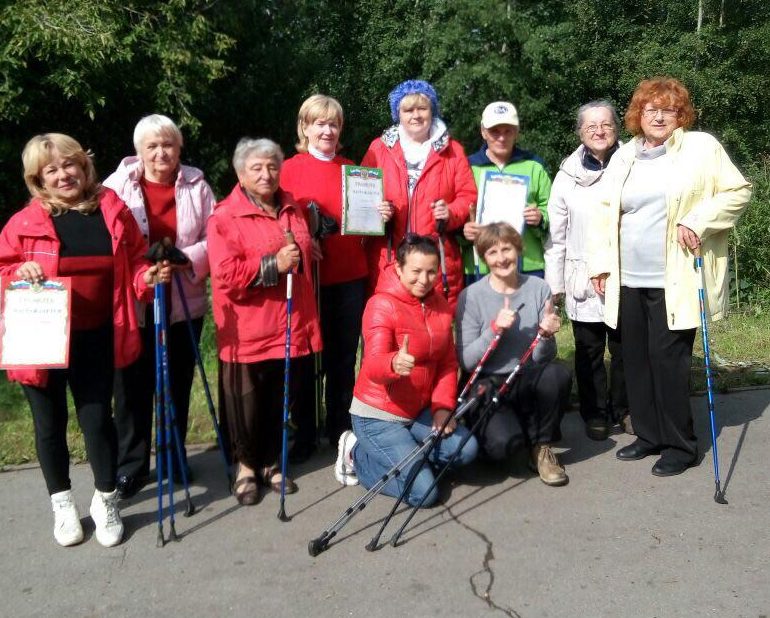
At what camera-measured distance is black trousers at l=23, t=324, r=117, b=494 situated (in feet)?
12.5

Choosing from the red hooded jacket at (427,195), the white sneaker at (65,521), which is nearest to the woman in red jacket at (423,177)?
the red hooded jacket at (427,195)

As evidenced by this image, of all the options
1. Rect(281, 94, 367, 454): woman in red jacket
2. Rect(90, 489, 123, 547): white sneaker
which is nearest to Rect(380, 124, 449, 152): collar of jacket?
Rect(281, 94, 367, 454): woman in red jacket

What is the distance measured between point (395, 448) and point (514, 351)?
0.89 meters

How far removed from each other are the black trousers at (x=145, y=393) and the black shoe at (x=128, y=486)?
27 millimetres

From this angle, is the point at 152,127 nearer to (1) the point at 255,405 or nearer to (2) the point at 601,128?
(1) the point at 255,405

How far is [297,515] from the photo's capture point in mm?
4148

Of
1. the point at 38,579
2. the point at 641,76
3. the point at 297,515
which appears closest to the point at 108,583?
the point at 38,579

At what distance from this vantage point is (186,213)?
14.2 feet

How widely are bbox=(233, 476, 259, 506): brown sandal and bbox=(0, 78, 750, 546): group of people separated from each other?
0.05ft

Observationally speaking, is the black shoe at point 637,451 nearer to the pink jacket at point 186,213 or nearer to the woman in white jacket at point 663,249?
the woman in white jacket at point 663,249

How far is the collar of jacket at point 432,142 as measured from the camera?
4836 mm

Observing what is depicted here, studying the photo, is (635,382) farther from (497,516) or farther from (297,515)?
(297,515)

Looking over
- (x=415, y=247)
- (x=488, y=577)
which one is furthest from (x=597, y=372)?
(x=488, y=577)

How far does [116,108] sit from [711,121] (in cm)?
1440
